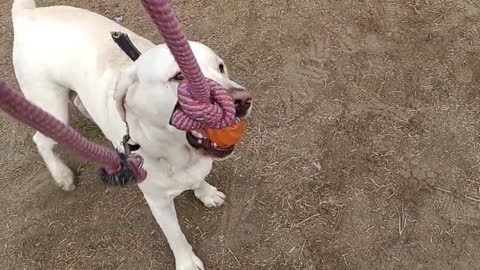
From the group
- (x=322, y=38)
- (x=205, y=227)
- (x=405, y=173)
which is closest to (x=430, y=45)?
(x=322, y=38)

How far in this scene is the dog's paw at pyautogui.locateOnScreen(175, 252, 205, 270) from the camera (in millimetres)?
2912

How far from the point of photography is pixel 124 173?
165cm

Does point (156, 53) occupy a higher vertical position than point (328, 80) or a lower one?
higher

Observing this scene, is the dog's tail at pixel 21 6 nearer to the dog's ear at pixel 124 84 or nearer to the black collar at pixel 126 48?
the black collar at pixel 126 48

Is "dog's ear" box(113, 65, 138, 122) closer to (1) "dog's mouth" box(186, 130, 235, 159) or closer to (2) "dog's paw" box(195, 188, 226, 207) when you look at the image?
(1) "dog's mouth" box(186, 130, 235, 159)

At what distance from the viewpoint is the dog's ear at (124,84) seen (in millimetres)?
2088

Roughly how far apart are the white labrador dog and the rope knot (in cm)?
11

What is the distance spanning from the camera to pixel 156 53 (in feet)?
6.73

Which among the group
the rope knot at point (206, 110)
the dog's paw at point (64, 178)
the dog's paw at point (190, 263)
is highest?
the rope knot at point (206, 110)

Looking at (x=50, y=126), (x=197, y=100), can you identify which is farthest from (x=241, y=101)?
(x=50, y=126)

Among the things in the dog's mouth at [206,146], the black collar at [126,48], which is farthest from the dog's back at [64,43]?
the dog's mouth at [206,146]

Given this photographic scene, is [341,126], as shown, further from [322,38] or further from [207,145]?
[207,145]

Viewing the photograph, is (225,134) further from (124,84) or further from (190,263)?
(190,263)

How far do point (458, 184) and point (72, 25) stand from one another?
7.42 feet
